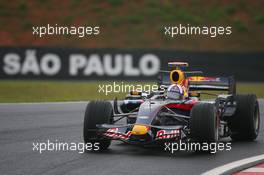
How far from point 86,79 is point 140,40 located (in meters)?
10.4

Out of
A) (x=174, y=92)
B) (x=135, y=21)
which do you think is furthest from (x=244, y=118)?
(x=135, y=21)

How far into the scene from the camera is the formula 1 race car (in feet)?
30.9

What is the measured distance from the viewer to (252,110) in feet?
36.9

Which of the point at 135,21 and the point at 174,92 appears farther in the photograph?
the point at 135,21

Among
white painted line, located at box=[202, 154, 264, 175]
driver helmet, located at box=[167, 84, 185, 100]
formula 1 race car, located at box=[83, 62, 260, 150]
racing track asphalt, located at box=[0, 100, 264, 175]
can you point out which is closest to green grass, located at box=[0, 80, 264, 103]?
racing track asphalt, located at box=[0, 100, 264, 175]

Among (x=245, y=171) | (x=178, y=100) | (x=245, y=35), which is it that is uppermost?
(x=245, y=35)

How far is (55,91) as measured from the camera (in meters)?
23.0

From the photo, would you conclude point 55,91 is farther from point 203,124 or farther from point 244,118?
point 203,124

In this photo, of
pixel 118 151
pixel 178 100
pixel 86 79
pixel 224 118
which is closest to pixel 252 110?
pixel 224 118

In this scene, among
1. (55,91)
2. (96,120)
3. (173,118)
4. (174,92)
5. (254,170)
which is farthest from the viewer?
(55,91)

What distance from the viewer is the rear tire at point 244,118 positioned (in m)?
11.2

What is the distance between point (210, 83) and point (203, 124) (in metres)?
2.61

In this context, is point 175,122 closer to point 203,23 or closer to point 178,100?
point 178,100

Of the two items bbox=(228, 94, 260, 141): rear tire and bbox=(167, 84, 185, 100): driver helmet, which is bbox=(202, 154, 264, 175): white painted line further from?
bbox=(228, 94, 260, 141): rear tire
